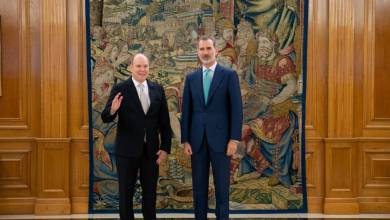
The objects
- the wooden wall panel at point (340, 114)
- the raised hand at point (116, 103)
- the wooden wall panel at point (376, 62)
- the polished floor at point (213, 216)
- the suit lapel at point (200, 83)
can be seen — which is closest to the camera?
the raised hand at point (116, 103)

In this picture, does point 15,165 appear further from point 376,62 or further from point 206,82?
point 376,62

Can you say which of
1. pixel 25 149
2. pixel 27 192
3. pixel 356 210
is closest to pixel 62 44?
pixel 25 149

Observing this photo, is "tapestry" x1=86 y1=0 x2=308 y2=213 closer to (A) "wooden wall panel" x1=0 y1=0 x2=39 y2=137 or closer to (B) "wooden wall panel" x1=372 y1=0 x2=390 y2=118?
(A) "wooden wall panel" x1=0 y1=0 x2=39 y2=137

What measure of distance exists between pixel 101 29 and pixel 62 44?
46 cm

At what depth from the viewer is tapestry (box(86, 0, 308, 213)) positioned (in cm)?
567

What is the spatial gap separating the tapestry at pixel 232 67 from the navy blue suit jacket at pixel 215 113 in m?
1.29

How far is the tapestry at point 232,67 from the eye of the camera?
5.67m

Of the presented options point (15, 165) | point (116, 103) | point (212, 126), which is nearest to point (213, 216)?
point (212, 126)

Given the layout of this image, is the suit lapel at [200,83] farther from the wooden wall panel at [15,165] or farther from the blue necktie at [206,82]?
the wooden wall panel at [15,165]

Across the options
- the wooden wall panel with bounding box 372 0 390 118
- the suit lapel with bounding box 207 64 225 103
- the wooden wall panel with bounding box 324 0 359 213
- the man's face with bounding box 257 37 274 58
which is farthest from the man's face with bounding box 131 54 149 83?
the wooden wall panel with bounding box 372 0 390 118

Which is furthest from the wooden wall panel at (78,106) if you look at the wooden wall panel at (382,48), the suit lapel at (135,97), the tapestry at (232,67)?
the wooden wall panel at (382,48)

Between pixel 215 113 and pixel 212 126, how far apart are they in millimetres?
115

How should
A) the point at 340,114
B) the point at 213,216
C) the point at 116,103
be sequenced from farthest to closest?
1. the point at 340,114
2. the point at 213,216
3. the point at 116,103

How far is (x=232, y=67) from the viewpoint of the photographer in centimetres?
571
